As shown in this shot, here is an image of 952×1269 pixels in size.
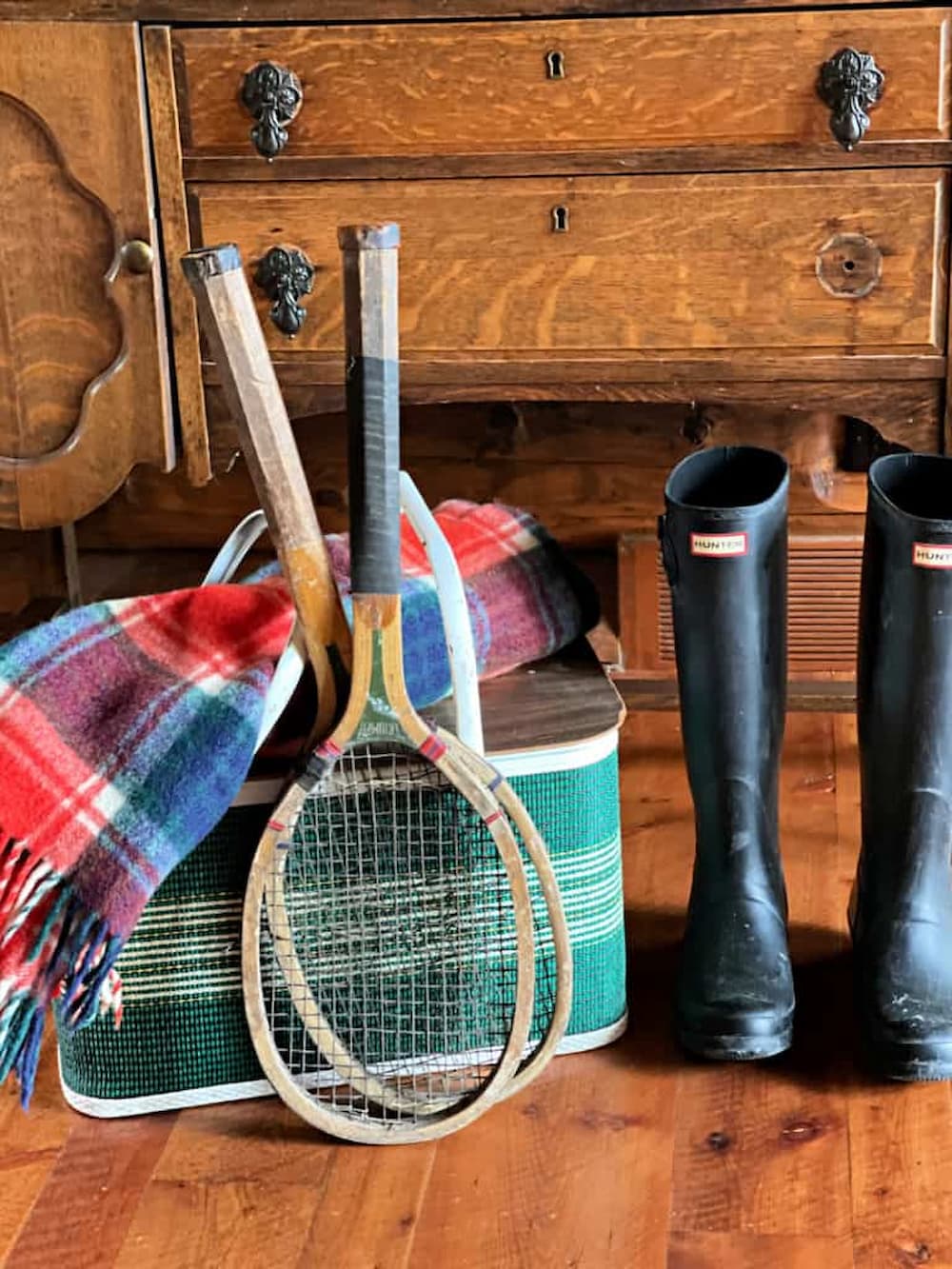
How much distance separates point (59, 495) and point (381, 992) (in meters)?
0.64

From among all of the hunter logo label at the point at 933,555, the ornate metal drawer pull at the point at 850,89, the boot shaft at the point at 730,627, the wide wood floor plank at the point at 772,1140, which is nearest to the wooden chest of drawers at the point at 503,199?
the ornate metal drawer pull at the point at 850,89

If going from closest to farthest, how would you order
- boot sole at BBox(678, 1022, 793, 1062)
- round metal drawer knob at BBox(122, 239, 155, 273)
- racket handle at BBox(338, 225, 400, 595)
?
racket handle at BBox(338, 225, 400, 595)
boot sole at BBox(678, 1022, 793, 1062)
round metal drawer knob at BBox(122, 239, 155, 273)

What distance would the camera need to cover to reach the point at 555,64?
4.86ft

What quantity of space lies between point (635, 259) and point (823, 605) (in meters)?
0.70

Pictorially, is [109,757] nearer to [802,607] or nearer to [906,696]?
[906,696]

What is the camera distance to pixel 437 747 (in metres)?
1.18

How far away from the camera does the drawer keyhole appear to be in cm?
148

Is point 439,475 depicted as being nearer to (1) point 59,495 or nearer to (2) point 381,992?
(1) point 59,495

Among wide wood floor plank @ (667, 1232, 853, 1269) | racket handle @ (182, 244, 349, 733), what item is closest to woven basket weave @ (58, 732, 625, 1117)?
racket handle @ (182, 244, 349, 733)

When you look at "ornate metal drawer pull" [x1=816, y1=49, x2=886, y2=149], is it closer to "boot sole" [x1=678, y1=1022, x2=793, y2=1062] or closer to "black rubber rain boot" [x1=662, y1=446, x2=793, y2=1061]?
"black rubber rain boot" [x1=662, y1=446, x2=793, y2=1061]

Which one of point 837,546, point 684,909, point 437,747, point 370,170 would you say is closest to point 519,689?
point 437,747

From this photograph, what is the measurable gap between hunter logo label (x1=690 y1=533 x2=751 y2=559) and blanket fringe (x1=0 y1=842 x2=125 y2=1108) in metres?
0.54

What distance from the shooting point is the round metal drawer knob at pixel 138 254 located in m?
1.56

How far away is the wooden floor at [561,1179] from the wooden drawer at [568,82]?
783 millimetres
